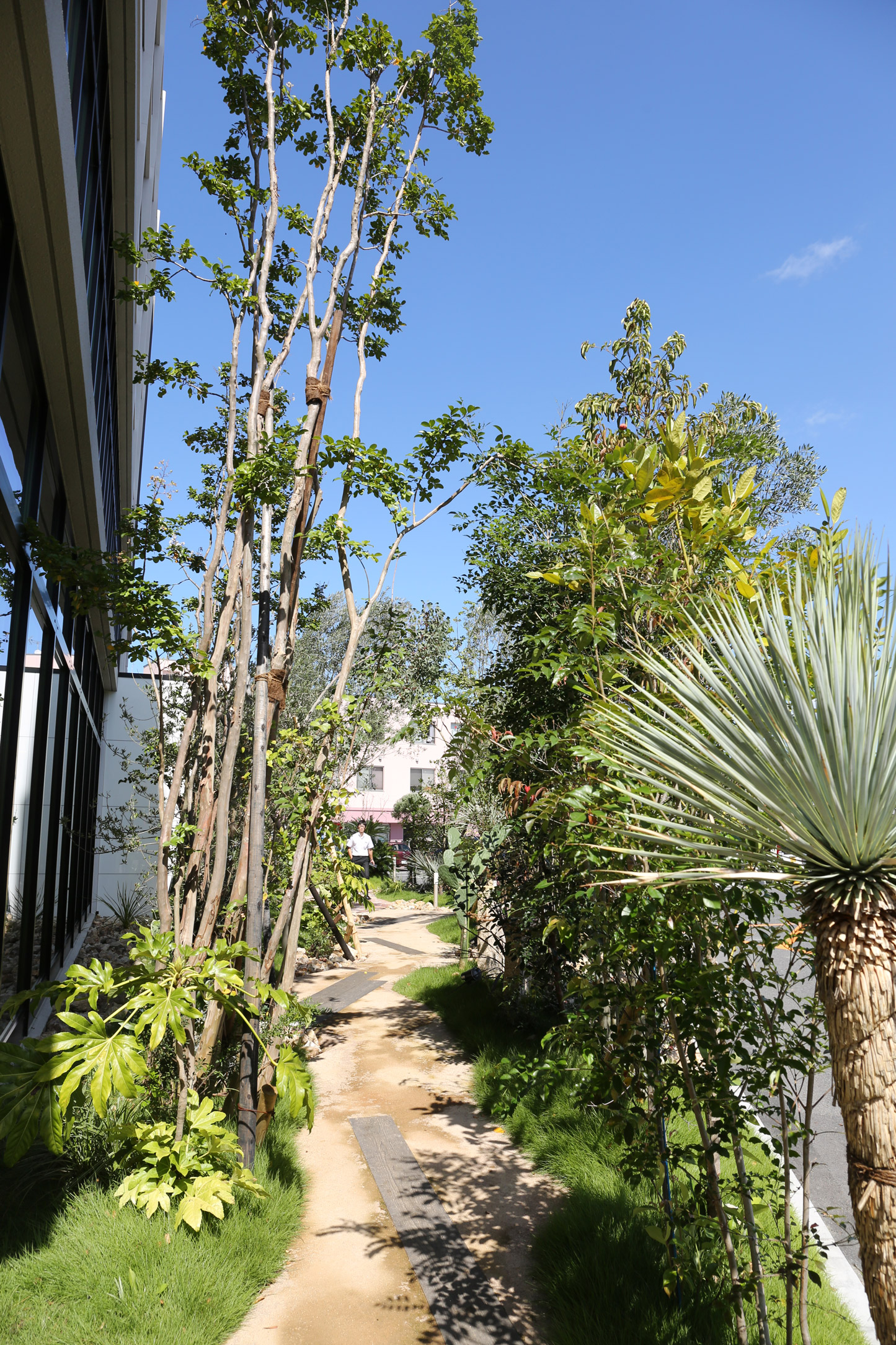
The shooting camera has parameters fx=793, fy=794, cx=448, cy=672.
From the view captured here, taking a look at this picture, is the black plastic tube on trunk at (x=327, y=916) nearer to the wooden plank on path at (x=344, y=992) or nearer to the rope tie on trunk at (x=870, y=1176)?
the wooden plank on path at (x=344, y=992)

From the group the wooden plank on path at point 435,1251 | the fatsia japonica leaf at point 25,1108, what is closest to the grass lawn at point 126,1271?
the fatsia japonica leaf at point 25,1108

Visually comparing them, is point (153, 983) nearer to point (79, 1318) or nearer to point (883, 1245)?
point (79, 1318)

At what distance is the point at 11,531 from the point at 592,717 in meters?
3.23

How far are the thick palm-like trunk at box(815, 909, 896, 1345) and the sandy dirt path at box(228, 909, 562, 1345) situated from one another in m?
Result: 2.40

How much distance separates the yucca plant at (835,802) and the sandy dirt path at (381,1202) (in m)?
2.54

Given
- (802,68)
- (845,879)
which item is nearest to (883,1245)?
(845,879)

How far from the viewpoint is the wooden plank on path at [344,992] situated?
813 centimetres

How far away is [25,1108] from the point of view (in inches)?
112

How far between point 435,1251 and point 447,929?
1000cm

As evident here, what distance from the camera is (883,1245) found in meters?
1.15

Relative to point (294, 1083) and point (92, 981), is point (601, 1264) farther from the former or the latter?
point (92, 981)

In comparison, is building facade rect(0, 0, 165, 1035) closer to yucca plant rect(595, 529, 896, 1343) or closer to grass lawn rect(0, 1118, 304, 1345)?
grass lawn rect(0, 1118, 304, 1345)

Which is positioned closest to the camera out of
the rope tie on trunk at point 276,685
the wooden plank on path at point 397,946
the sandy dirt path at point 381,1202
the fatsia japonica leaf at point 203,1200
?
the sandy dirt path at point 381,1202

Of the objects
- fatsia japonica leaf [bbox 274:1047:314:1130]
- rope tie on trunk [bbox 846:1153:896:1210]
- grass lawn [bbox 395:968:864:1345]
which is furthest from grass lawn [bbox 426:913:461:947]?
rope tie on trunk [bbox 846:1153:896:1210]
